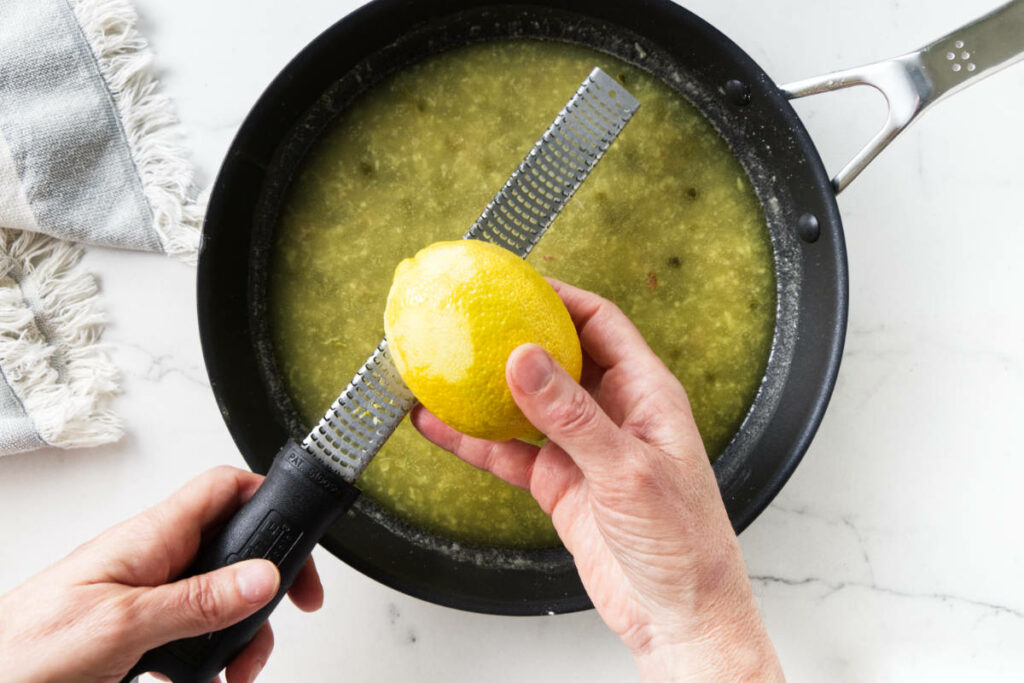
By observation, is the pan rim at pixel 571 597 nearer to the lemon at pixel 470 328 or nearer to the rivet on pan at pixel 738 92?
the rivet on pan at pixel 738 92

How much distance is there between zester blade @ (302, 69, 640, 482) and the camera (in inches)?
40.4

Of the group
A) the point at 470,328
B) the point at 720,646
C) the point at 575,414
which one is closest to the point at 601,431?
the point at 575,414

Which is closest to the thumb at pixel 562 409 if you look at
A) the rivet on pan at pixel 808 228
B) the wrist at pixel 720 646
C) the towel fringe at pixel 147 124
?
the wrist at pixel 720 646

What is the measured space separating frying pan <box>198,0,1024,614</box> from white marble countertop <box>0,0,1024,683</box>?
117mm

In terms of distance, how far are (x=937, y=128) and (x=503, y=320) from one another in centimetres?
92

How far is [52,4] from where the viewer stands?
1.26 meters

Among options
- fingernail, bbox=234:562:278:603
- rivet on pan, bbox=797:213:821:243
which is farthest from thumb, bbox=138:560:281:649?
rivet on pan, bbox=797:213:821:243

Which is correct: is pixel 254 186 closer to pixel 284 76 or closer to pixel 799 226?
pixel 284 76

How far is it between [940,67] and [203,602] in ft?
3.89

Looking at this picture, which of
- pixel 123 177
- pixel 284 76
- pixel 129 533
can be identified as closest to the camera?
pixel 129 533

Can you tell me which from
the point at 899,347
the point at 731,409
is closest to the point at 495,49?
the point at 731,409

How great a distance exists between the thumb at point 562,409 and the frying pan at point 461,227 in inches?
15.1

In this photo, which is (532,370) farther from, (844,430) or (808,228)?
(844,430)

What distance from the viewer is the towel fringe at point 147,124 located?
4.18 ft
